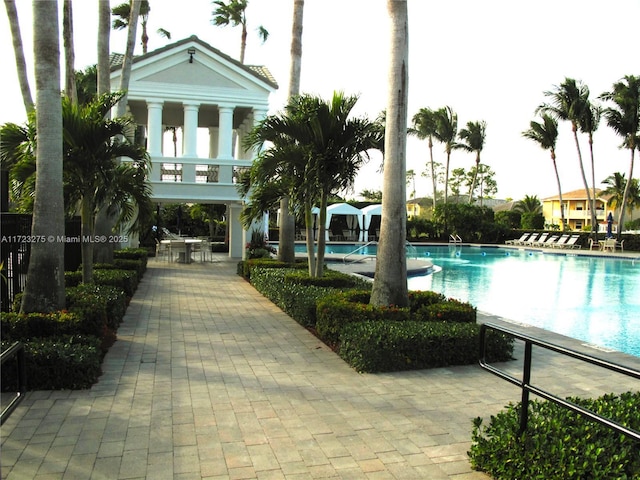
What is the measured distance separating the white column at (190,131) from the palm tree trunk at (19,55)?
783cm

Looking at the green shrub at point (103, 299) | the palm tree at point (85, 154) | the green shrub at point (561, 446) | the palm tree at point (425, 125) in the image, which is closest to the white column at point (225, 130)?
the palm tree at point (85, 154)

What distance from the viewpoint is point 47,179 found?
6641 mm

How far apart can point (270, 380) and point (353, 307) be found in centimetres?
193

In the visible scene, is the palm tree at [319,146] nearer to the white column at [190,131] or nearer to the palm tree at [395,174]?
the palm tree at [395,174]

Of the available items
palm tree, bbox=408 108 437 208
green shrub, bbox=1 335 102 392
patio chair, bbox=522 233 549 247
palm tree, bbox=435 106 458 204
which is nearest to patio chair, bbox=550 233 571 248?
patio chair, bbox=522 233 549 247

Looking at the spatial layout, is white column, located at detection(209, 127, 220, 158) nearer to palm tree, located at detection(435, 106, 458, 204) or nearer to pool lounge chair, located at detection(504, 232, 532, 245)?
pool lounge chair, located at detection(504, 232, 532, 245)

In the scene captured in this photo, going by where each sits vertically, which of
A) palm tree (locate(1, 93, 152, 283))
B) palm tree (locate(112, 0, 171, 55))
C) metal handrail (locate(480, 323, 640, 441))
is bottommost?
metal handrail (locate(480, 323, 640, 441))

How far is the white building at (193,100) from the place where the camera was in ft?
65.2

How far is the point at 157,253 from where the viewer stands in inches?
912

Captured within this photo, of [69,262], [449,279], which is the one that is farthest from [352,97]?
[449,279]

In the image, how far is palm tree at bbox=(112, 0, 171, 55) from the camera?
88.6 feet

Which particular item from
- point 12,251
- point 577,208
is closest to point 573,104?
point 12,251

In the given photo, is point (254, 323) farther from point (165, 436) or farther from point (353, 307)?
point (165, 436)

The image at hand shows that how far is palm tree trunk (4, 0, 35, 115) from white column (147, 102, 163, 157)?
729cm
